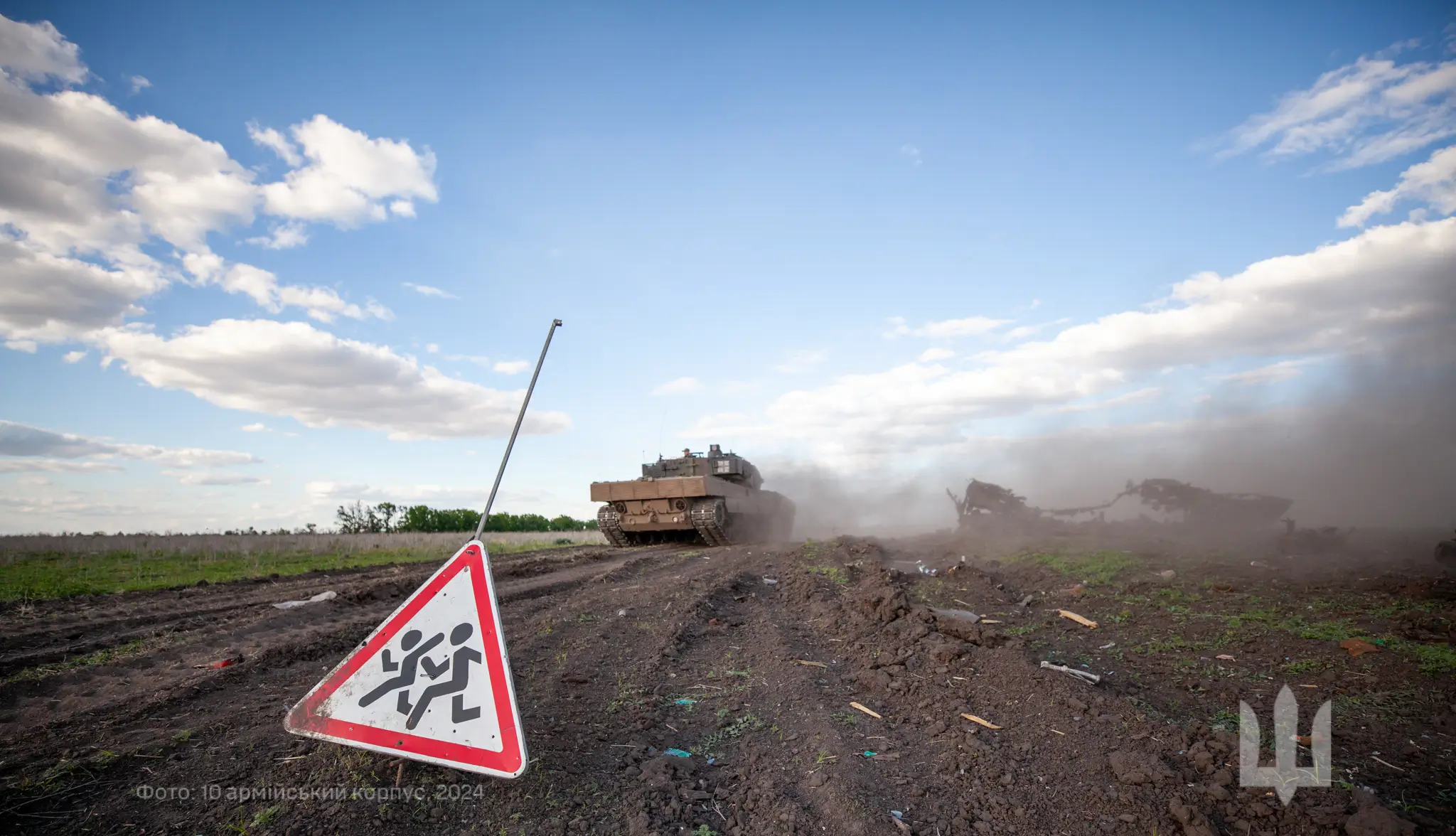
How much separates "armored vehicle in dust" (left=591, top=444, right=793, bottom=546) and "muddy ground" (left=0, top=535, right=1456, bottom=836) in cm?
959

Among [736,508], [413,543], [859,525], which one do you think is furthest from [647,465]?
[859,525]

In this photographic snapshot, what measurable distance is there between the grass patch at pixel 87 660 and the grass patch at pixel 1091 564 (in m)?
10.8

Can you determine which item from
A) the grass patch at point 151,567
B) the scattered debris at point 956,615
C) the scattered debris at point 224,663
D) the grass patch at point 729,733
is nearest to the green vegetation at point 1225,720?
the scattered debris at point 956,615

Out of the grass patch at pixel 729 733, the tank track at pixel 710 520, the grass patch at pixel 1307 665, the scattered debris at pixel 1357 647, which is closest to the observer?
the grass patch at pixel 729 733

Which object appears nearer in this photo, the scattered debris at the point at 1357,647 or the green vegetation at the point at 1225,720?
the green vegetation at the point at 1225,720

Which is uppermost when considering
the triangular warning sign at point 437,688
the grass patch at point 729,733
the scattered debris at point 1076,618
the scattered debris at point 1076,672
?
the triangular warning sign at point 437,688

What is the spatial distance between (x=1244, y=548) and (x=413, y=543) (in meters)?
22.3

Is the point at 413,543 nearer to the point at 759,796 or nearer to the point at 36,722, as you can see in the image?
the point at 36,722

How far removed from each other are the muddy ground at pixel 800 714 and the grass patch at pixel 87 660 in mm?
46

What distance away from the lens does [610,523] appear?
19625 millimetres

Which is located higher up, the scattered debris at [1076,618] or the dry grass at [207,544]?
the dry grass at [207,544]

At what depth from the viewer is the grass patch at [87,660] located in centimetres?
572

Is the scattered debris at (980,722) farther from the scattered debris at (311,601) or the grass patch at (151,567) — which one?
the grass patch at (151,567)

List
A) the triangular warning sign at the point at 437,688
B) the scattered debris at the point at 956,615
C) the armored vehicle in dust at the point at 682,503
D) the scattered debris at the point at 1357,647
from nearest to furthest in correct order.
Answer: the triangular warning sign at the point at 437,688 → the scattered debris at the point at 1357,647 → the scattered debris at the point at 956,615 → the armored vehicle in dust at the point at 682,503
